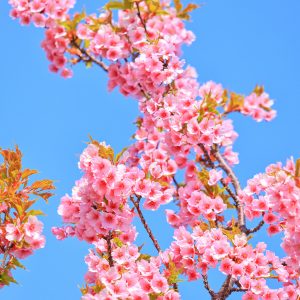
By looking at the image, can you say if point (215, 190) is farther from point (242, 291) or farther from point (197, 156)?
point (197, 156)

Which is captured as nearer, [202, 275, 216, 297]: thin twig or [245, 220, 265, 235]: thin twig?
[202, 275, 216, 297]: thin twig

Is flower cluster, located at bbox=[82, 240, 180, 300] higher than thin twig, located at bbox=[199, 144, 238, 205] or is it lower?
lower

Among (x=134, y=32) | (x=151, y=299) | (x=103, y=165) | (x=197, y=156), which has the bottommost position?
(x=151, y=299)

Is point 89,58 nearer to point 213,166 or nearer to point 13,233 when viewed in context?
point 213,166

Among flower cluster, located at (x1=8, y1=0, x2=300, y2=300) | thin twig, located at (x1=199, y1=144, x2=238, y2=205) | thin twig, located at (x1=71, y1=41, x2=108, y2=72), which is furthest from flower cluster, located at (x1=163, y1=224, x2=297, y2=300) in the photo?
thin twig, located at (x1=71, y1=41, x2=108, y2=72)

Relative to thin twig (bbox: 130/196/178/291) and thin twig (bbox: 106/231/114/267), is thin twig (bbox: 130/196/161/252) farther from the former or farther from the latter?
thin twig (bbox: 106/231/114/267)

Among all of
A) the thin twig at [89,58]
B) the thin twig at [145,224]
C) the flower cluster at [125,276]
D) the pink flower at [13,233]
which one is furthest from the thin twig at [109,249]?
the thin twig at [89,58]

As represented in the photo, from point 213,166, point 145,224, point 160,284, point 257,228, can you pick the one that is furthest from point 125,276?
point 213,166

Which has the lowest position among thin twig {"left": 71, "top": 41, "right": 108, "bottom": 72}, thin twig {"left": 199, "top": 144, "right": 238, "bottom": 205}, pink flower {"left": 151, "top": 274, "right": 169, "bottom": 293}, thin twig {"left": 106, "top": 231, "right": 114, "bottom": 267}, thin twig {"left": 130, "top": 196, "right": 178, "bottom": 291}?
pink flower {"left": 151, "top": 274, "right": 169, "bottom": 293}

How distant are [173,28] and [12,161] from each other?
3.35 m

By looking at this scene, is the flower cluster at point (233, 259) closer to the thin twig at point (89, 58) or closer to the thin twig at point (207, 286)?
the thin twig at point (207, 286)

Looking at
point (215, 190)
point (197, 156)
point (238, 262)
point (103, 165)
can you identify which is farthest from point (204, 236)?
point (197, 156)

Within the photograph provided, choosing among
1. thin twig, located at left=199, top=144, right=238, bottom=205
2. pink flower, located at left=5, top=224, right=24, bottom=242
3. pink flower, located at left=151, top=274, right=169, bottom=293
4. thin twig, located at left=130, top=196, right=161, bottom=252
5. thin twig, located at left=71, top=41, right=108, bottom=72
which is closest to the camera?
pink flower, located at left=151, top=274, right=169, bottom=293

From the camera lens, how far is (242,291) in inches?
185
